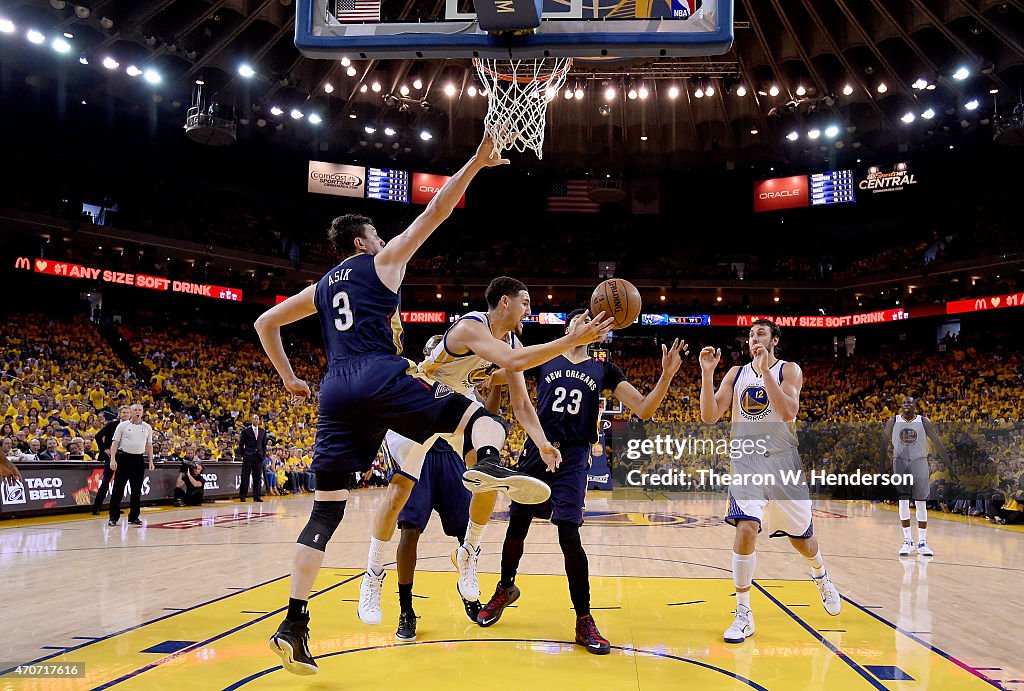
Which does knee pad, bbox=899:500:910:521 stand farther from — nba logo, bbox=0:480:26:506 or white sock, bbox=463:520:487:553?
nba logo, bbox=0:480:26:506

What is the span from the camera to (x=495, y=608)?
5.24 m

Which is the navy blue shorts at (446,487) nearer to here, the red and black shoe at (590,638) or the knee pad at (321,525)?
the red and black shoe at (590,638)

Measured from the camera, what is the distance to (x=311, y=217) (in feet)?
119

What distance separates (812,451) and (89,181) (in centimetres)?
2757

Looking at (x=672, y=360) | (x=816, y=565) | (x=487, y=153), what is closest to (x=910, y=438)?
(x=816, y=565)

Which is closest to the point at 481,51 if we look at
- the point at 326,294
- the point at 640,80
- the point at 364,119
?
the point at 326,294

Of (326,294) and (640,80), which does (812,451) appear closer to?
(640,80)

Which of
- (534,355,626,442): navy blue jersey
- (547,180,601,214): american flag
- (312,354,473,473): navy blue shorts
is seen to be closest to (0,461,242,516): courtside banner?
(534,355,626,442): navy blue jersey

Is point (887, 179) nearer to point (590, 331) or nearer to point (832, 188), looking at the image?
point (832, 188)

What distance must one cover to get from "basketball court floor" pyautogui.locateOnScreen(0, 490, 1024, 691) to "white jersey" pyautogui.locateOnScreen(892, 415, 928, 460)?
1.47 metres

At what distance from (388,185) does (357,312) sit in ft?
99.7

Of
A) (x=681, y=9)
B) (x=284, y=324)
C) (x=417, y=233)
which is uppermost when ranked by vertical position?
(x=681, y=9)

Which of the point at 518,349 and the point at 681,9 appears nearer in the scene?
the point at 518,349

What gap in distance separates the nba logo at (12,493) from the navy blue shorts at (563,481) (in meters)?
10.1
